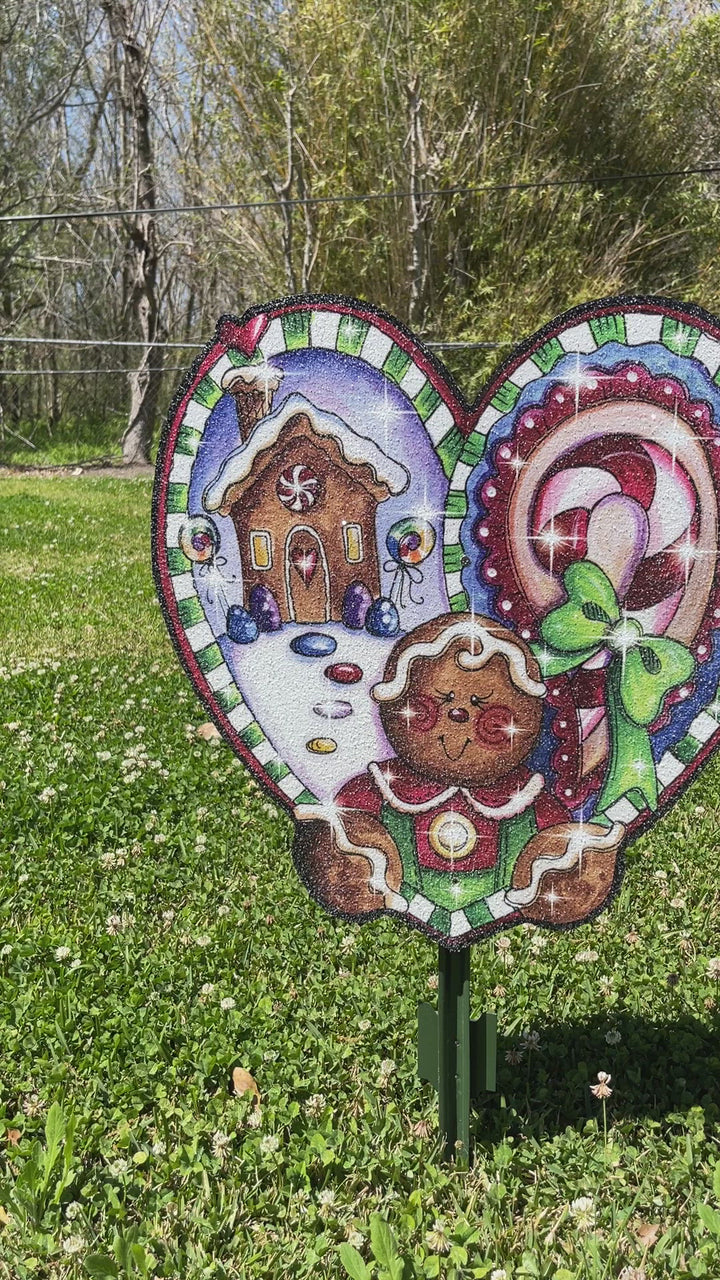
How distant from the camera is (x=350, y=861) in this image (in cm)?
221

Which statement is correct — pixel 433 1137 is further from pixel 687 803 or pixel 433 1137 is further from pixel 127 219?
pixel 127 219

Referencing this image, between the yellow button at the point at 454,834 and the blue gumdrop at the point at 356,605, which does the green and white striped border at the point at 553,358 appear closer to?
the blue gumdrop at the point at 356,605

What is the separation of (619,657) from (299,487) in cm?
73

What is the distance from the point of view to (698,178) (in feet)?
44.3

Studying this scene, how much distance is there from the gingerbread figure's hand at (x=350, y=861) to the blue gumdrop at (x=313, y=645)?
351 millimetres

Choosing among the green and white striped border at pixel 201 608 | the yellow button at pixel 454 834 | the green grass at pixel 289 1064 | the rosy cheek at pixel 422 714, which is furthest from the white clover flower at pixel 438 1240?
the rosy cheek at pixel 422 714

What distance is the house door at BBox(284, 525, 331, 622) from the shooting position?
6.89ft

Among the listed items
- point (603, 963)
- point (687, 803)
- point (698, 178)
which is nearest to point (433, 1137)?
point (603, 963)

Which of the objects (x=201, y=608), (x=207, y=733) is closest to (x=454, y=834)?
(x=201, y=608)

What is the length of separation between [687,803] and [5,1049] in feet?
9.08

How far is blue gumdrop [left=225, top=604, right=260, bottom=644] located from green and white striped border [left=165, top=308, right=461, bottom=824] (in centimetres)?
4

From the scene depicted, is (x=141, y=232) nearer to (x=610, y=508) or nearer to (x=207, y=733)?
(x=207, y=733)

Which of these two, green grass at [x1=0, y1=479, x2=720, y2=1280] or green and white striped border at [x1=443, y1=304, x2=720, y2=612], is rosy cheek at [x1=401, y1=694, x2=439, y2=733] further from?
green grass at [x1=0, y1=479, x2=720, y2=1280]

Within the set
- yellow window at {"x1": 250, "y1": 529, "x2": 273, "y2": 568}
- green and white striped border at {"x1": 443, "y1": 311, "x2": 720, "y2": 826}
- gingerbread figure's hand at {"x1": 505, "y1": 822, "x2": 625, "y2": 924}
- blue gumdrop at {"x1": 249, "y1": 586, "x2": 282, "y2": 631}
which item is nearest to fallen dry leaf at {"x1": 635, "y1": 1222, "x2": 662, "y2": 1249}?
gingerbread figure's hand at {"x1": 505, "y1": 822, "x2": 625, "y2": 924}
